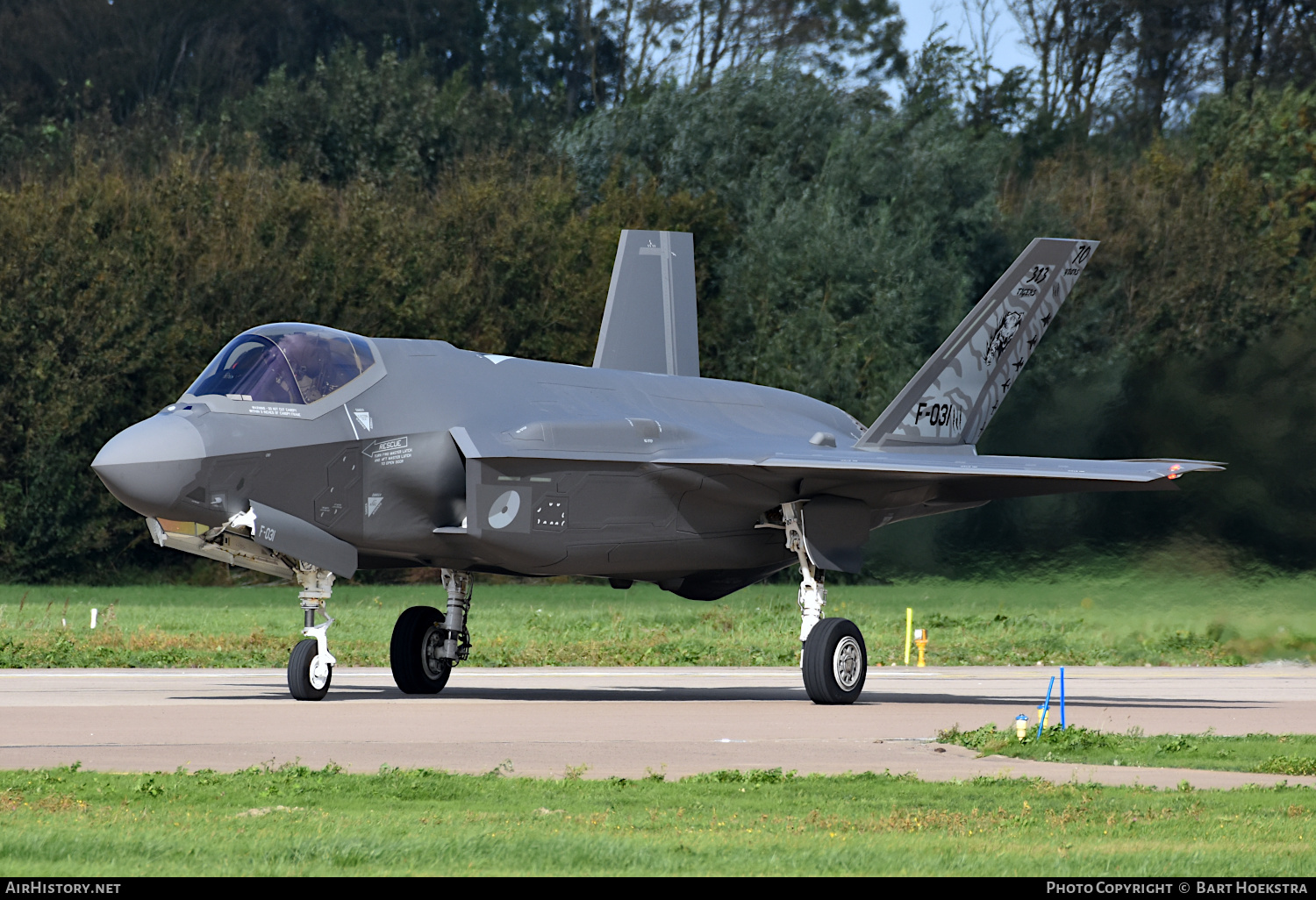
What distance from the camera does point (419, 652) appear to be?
18828mm

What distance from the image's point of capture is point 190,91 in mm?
67500

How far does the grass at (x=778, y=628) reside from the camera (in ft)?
79.6

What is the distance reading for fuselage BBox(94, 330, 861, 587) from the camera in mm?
16031

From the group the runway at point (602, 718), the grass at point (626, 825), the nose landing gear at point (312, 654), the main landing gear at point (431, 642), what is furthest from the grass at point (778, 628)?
the grass at point (626, 825)

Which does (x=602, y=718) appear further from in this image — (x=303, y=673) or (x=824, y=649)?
(x=824, y=649)

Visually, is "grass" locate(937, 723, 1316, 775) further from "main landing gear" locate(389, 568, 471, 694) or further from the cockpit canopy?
the cockpit canopy

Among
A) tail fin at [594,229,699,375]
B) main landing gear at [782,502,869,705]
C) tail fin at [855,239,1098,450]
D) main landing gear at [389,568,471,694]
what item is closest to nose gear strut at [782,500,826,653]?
main landing gear at [782,502,869,705]

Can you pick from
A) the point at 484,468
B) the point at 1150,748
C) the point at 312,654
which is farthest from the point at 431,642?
the point at 1150,748

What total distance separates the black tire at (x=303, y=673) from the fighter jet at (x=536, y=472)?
0.08 feet

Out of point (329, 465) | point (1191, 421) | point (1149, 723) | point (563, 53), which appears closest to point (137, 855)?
point (329, 465)

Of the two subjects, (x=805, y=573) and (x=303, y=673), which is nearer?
(x=303, y=673)

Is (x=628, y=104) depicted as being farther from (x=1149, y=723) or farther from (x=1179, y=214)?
(x=1149, y=723)

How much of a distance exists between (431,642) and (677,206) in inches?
1360

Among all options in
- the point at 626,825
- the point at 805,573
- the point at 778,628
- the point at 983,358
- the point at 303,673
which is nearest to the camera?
the point at 626,825
